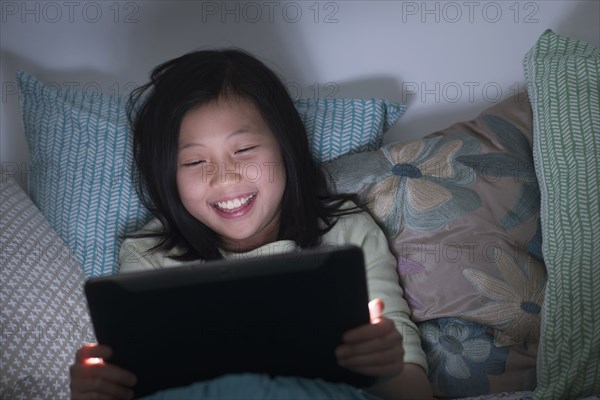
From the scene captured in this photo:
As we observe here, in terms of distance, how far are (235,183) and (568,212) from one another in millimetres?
534

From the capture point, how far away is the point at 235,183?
3.52 feet

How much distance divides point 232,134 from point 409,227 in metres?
0.35

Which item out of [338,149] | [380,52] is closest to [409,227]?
[338,149]

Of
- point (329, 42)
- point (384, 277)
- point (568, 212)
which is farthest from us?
point (329, 42)

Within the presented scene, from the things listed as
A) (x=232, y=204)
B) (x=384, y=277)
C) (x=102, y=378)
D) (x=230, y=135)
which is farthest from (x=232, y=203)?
(x=102, y=378)

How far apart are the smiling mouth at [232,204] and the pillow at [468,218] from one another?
0.61 ft

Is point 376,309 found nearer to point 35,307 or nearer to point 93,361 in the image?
point 93,361

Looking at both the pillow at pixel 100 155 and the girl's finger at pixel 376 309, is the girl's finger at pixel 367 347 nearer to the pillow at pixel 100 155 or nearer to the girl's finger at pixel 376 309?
the girl's finger at pixel 376 309

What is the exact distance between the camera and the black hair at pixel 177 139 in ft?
3.72

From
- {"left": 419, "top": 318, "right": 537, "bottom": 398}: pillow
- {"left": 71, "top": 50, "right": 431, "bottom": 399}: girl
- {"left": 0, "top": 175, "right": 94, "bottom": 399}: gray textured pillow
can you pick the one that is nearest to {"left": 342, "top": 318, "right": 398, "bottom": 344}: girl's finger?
{"left": 71, "top": 50, "right": 431, "bottom": 399}: girl

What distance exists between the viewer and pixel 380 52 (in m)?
1.37

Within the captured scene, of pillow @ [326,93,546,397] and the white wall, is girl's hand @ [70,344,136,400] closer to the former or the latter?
pillow @ [326,93,546,397]

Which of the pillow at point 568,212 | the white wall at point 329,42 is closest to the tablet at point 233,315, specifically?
the pillow at point 568,212

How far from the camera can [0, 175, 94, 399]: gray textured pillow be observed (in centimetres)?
96
